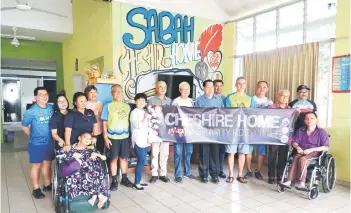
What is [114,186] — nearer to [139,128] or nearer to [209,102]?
[139,128]

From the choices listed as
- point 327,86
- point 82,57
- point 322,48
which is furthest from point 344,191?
point 82,57

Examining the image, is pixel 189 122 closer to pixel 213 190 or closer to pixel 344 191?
pixel 213 190

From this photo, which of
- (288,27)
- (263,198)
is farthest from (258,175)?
(288,27)

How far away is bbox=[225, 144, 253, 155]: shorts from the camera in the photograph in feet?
12.2

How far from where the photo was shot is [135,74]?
484 centimetres

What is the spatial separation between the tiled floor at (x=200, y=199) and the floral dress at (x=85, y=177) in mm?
405

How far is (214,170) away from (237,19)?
128 inches

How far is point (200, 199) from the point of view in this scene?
3182 mm

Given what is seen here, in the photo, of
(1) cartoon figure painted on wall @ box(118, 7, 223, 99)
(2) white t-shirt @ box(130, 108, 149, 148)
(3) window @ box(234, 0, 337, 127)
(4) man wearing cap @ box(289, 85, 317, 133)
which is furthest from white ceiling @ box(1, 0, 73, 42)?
(4) man wearing cap @ box(289, 85, 317, 133)

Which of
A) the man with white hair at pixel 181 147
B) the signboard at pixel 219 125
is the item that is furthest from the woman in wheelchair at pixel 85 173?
the man with white hair at pixel 181 147

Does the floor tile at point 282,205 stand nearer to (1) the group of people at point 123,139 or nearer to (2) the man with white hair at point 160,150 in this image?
(1) the group of people at point 123,139

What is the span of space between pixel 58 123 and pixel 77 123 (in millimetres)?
245

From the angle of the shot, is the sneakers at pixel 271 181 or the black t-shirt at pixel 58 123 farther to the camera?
the sneakers at pixel 271 181

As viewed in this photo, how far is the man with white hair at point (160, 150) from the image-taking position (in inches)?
146
